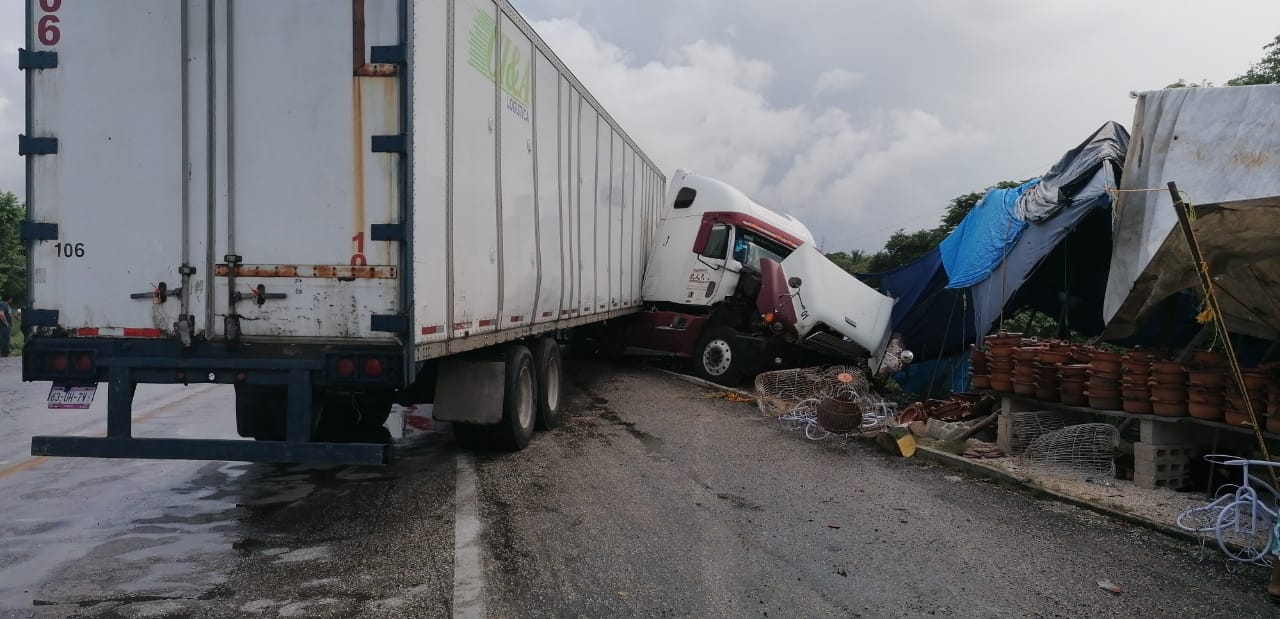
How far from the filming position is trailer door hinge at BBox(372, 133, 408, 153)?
5.44m

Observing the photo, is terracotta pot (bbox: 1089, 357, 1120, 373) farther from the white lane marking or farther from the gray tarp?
the white lane marking

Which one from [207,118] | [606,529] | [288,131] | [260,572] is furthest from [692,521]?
[207,118]

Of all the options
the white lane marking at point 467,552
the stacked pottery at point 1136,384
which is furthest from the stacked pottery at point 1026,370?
the white lane marking at point 467,552

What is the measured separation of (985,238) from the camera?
452 inches

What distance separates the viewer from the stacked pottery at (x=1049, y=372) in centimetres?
793

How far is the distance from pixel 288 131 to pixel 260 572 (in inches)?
107

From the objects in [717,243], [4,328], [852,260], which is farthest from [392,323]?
[852,260]

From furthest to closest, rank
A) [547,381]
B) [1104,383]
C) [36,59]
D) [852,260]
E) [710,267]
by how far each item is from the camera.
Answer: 1. [852,260]
2. [710,267]
3. [547,381]
4. [1104,383]
5. [36,59]

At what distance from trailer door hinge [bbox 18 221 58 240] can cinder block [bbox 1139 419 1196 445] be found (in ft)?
26.3

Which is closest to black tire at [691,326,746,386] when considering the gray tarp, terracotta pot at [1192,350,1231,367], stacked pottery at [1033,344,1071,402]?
stacked pottery at [1033,344,1071,402]

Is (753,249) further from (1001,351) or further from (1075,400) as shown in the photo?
(1075,400)

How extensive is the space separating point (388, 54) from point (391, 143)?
1.82ft

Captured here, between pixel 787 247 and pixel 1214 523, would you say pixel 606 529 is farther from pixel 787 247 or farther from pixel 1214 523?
pixel 787 247

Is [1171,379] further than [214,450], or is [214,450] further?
[1171,379]
